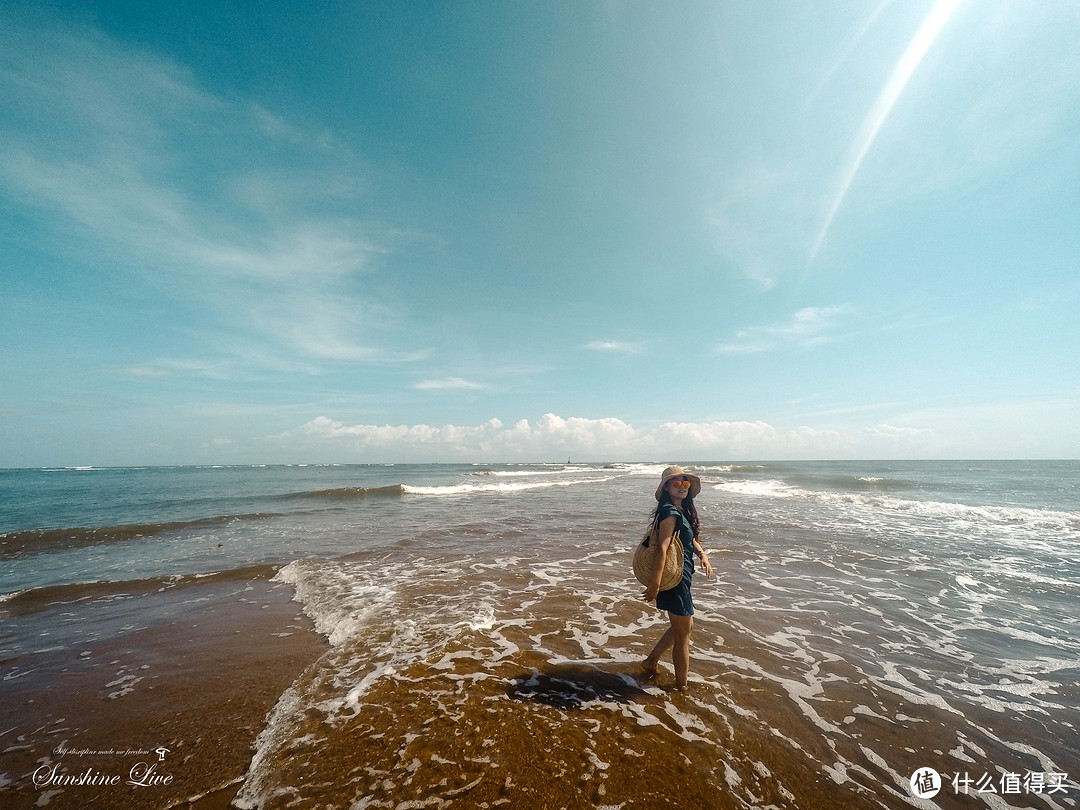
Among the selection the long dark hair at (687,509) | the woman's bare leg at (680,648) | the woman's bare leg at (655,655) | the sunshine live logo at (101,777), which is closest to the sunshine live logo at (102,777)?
the sunshine live logo at (101,777)

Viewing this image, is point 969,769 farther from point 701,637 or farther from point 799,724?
point 701,637

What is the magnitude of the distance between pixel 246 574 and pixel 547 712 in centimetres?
1019

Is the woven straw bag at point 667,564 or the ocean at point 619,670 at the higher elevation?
the woven straw bag at point 667,564

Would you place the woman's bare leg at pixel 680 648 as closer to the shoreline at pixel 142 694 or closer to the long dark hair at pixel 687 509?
the long dark hair at pixel 687 509

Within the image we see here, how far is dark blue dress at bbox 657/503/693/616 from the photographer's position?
4.77 m

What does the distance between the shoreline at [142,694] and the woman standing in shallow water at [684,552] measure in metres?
4.50

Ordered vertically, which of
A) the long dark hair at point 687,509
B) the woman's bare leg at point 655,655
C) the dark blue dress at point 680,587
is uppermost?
the long dark hair at point 687,509

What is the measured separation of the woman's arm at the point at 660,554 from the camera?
15.1 feet

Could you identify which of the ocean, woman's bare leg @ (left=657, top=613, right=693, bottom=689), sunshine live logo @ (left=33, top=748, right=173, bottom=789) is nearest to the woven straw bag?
woman's bare leg @ (left=657, top=613, right=693, bottom=689)

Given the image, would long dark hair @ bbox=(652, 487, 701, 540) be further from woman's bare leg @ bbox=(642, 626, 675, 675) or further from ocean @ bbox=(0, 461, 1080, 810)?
ocean @ bbox=(0, 461, 1080, 810)

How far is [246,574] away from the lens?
10836 mm

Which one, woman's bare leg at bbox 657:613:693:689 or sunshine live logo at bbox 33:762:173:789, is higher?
woman's bare leg at bbox 657:613:693:689

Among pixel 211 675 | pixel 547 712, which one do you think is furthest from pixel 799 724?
pixel 211 675

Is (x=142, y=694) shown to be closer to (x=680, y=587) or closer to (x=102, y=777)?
(x=102, y=777)
